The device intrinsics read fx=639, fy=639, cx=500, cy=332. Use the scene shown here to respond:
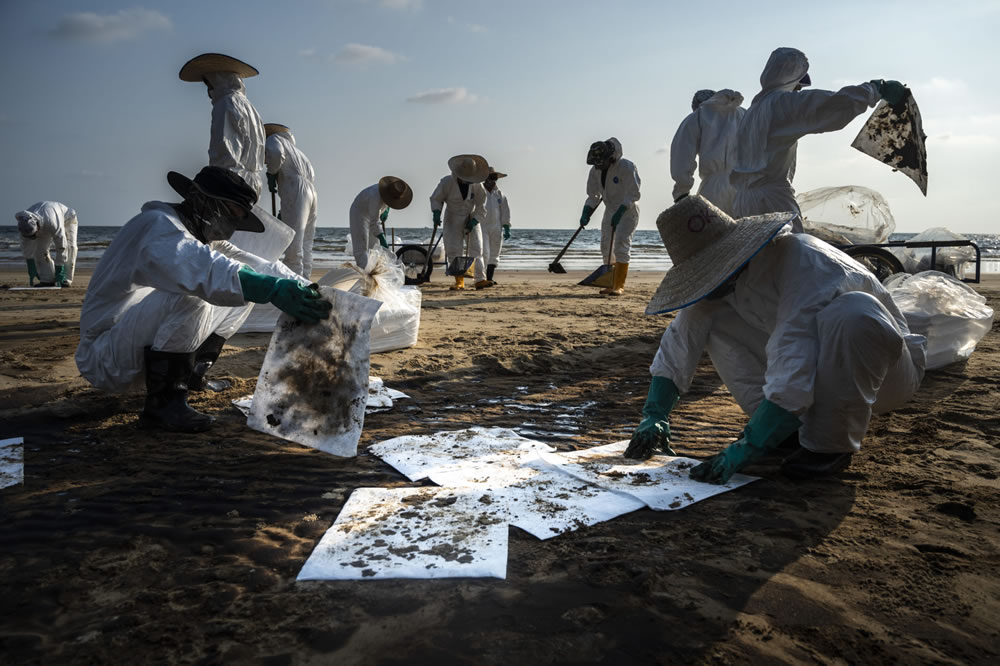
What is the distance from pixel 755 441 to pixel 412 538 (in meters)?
1.03

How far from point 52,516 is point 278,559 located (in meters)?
0.75

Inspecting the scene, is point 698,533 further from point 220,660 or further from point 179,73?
point 179,73

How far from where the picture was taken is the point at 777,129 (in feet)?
Result: 11.8

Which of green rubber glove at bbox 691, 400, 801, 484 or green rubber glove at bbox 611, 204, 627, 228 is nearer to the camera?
green rubber glove at bbox 691, 400, 801, 484

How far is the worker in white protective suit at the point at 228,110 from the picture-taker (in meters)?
4.57

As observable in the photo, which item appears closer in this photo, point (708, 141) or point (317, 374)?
point (317, 374)

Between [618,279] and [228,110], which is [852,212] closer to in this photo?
[618,279]

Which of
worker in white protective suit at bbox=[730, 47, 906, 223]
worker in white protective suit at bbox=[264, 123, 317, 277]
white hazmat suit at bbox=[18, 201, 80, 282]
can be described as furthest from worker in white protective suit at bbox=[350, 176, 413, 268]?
worker in white protective suit at bbox=[730, 47, 906, 223]

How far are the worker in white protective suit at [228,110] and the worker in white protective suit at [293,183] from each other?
1.03 m

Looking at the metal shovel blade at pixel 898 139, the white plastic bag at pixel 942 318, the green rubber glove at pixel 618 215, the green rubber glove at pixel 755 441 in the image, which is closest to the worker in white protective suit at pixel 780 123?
the metal shovel blade at pixel 898 139

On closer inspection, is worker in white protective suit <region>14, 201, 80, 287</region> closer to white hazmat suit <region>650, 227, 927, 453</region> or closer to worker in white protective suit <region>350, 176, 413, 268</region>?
worker in white protective suit <region>350, 176, 413, 268</region>

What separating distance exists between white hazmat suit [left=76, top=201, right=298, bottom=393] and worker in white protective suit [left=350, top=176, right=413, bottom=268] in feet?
18.3

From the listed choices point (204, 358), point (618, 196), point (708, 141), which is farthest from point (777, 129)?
point (618, 196)

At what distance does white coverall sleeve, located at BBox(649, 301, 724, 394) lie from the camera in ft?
7.18
